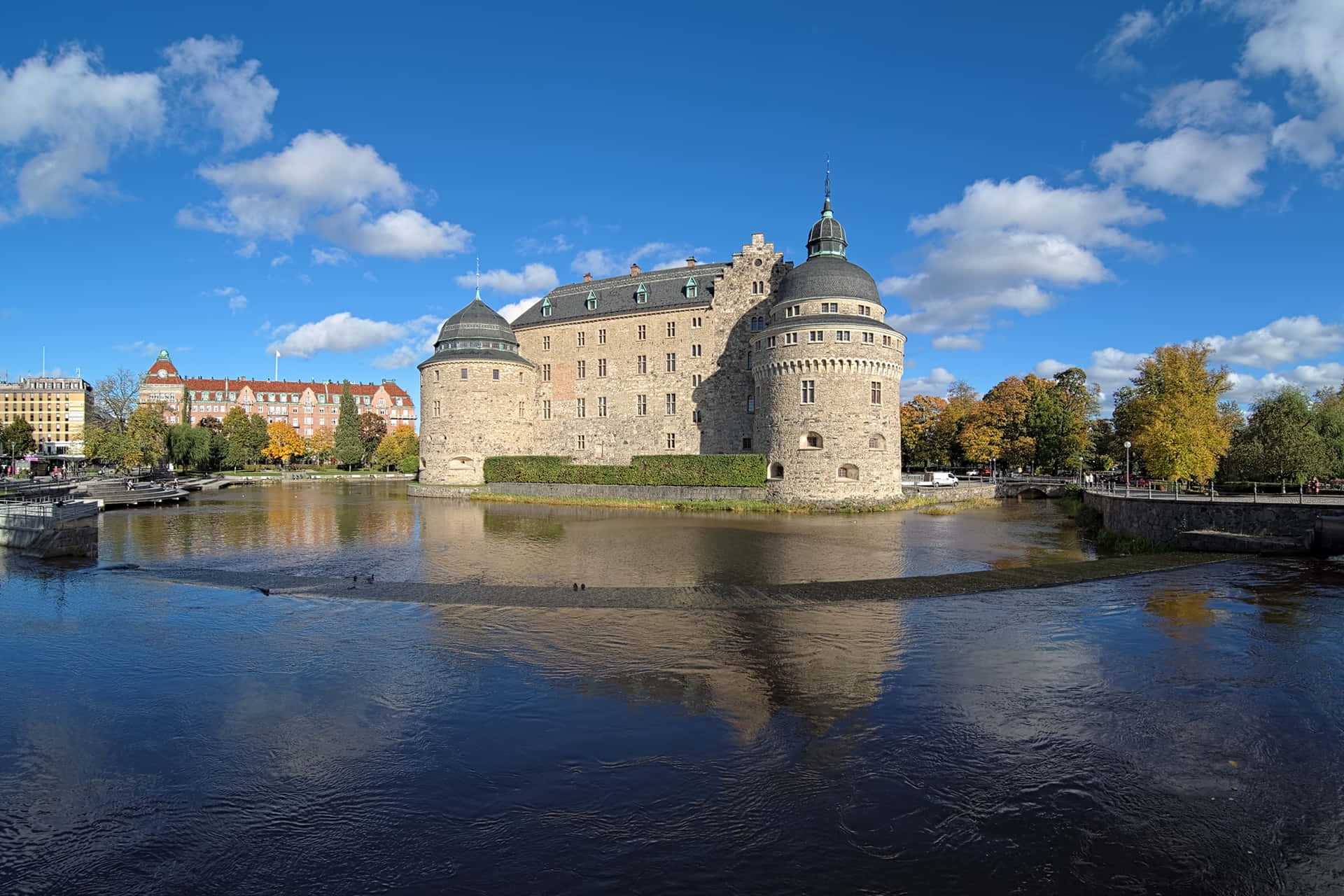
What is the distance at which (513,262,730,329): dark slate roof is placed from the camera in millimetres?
51938

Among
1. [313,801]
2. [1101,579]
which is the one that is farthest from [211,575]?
[1101,579]

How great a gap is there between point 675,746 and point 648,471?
37704mm

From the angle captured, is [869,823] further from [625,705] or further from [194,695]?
[194,695]

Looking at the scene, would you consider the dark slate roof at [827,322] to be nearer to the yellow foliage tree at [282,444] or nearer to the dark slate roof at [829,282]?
the dark slate roof at [829,282]

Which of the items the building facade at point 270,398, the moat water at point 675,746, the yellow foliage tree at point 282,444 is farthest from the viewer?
the building facade at point 270,398

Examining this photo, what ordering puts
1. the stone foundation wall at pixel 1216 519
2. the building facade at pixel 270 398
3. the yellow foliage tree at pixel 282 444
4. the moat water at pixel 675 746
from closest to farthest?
1. the moat water at pixel 675 746
2. the stone foundation wall at pixel 1216 519
3. the yellow foliage tree at pixel 282 444
4. the building facade at pixel 270 398

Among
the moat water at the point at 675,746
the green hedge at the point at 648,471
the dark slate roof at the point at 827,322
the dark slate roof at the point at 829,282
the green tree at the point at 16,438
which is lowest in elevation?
the moat water at the point at 675,746

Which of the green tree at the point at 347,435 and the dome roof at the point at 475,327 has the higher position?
the dome roof at the point at 475,327

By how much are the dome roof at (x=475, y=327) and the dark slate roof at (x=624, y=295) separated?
422 cm

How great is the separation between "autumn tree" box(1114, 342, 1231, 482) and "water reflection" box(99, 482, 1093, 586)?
6229 millimetres

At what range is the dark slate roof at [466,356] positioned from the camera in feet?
171

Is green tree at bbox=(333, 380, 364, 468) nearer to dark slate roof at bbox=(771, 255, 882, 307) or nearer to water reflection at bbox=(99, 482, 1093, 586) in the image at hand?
water reflection at bbox=(99, 482, 1093, 586)

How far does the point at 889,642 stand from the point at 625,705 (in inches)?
186

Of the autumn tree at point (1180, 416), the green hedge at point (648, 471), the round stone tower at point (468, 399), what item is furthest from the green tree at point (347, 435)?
the autumn tree at point (1180, 416)
